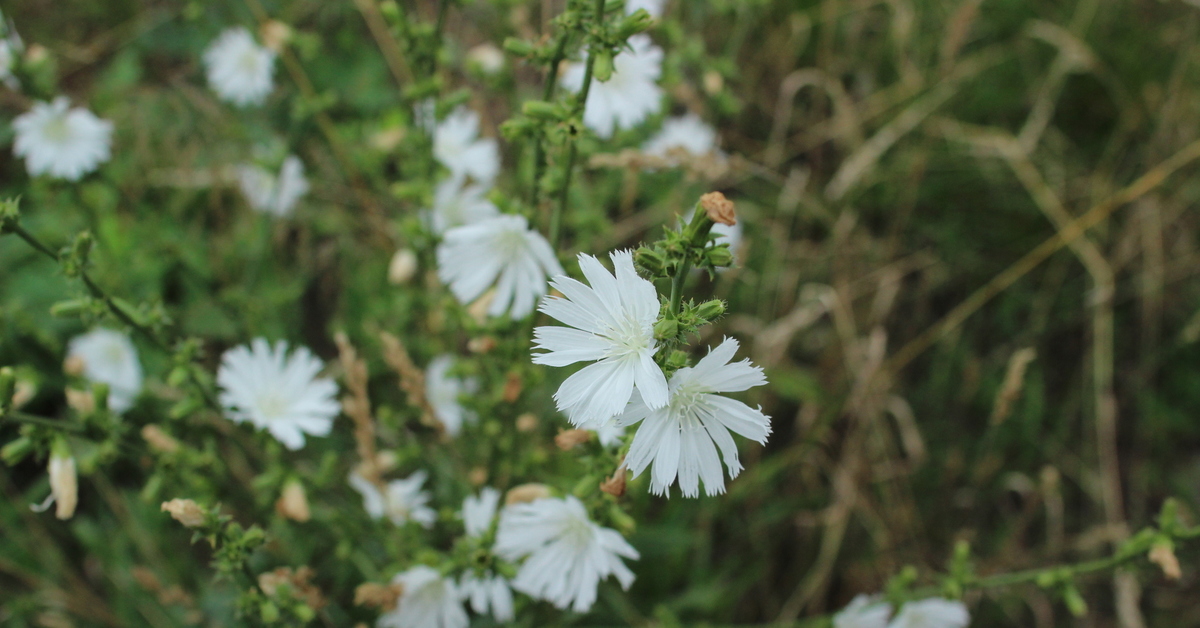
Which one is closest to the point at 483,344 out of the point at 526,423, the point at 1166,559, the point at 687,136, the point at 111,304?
the point at 526,423

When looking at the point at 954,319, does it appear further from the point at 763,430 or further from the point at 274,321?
the point at 274,321

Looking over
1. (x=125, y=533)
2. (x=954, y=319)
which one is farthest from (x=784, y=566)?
(x=125, y=533)

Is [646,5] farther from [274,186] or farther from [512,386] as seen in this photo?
[274,186]

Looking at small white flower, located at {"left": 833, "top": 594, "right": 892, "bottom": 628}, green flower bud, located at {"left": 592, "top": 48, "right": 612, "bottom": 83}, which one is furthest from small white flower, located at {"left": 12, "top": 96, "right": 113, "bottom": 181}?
small white flower, located at {"left": 833, "top": 594, "right": 892, "bottom": 628}

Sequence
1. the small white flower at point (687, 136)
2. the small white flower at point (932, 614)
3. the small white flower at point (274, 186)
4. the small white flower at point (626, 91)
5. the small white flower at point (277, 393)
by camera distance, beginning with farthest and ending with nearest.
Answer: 1. the small white flower at point (687, 136)
2. the small white flower at point (274, 186)
3. the small white flower at point (626, 91)
4. the small white flower at point (932, 614)
5. the small white flower at point (277, 393)

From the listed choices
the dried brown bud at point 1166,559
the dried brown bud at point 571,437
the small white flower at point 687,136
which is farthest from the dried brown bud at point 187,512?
the small white flower at point 687,136

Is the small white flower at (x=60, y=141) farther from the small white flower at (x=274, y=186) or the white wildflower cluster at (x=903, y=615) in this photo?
the white wildflower cluster at (x=903, y=615)

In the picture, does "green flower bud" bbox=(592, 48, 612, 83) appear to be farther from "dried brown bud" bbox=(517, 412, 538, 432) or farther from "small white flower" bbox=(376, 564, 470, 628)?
"small white flower" bbox=(376, 564, 470, 628)
